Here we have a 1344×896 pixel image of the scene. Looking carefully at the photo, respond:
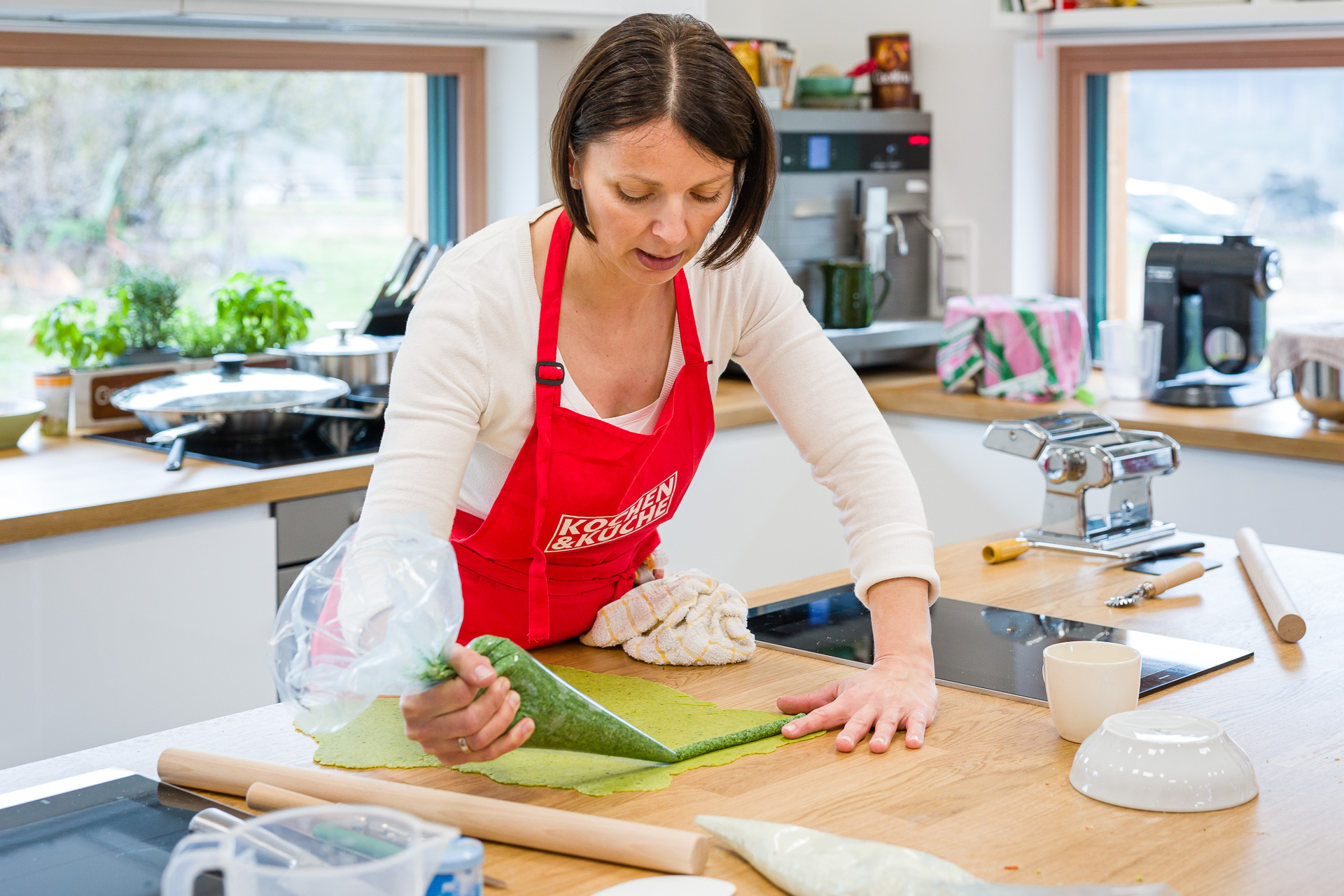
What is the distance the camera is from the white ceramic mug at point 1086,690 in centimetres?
121

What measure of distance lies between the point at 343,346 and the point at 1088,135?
194 cm

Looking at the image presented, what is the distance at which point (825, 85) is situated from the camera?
3447 millimetres

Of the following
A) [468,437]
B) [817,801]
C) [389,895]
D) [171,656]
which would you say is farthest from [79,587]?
[389,895]

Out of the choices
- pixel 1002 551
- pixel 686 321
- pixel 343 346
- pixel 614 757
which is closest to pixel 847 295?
pixel 343 346

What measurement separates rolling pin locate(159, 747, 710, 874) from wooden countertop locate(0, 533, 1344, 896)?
0.02 meters

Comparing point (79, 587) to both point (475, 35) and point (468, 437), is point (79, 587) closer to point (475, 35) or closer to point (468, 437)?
point (468, 437)

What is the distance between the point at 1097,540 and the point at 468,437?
98 centimetres

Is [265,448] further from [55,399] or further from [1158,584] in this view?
[1158,584]

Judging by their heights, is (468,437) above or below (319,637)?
above

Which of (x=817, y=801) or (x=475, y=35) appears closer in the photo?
(x=817, y=801)

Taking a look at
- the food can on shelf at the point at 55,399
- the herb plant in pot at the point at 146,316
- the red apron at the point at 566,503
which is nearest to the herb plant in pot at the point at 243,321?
the herb plant in pot at the point at 146,316

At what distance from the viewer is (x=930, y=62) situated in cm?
354

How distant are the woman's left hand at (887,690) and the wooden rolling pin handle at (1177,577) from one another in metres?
0.39

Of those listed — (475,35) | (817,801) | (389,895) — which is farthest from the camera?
(475,35)
